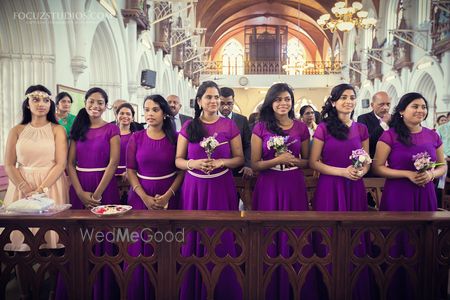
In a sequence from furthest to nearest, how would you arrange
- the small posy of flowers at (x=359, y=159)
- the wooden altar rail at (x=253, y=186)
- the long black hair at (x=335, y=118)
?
the wooden altar rail at (x=253, y=186)
the long black hair at (x=335, y=118)
the small posy of flowers at (x=359, y=159)

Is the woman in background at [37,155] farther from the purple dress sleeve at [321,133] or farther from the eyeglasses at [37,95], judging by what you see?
the purple dress sleeve at [321,133]

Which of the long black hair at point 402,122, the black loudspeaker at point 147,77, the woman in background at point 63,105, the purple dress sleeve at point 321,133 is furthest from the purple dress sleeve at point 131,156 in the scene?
the black loudspeaker at point 147,77

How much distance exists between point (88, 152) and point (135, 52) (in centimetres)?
674

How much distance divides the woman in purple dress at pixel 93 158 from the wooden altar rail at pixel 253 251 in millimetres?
634

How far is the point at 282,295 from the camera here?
2770 mm

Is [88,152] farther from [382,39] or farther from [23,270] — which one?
[382,39]

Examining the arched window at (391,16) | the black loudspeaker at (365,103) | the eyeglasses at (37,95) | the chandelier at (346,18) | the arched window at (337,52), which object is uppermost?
the arched window at (337,52)

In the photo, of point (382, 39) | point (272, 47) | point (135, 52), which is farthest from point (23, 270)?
point (272, 47)

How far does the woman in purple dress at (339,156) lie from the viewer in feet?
9.48

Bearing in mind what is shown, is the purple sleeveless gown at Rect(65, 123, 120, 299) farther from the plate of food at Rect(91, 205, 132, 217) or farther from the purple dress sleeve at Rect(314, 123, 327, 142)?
the purple dress sleeve at Rect(314, 123, 327, 142)

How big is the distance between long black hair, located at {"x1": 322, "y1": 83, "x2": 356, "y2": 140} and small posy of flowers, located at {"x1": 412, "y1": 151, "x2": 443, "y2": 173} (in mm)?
526

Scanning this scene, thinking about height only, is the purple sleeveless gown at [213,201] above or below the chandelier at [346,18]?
below

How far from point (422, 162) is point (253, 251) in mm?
1388

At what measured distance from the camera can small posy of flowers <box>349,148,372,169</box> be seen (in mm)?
2674
